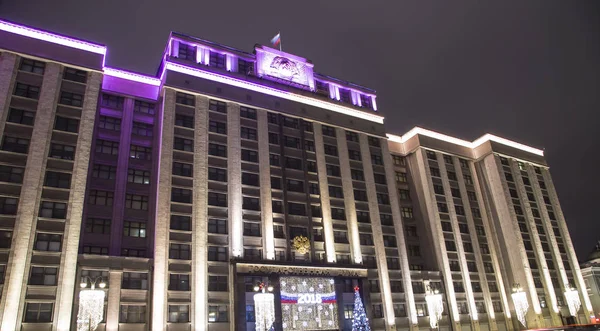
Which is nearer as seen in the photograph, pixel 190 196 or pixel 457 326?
pixel 190 196

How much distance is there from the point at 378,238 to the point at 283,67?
83.3 feet

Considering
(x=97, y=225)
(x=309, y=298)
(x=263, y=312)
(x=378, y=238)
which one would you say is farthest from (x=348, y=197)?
(x=97, y=225)

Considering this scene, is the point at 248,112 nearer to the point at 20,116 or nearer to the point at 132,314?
the point at 20,116

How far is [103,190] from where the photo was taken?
149 feet

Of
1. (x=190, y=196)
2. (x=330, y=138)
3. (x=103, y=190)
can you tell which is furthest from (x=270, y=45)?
(x=103, y=190)

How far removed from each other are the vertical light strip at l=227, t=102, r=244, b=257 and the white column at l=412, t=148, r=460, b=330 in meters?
29.0

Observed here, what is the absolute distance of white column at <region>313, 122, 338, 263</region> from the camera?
52438mm

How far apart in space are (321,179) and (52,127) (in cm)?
2958

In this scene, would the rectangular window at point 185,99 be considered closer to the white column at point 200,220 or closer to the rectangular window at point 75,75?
the white column at point 200,220

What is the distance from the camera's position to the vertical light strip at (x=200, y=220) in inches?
1674

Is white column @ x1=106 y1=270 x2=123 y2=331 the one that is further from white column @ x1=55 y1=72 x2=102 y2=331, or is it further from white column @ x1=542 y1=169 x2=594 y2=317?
white column @ x1=542 y1=169 x2=594 y2=317

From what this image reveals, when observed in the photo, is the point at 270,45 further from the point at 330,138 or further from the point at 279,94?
the point at 330,138

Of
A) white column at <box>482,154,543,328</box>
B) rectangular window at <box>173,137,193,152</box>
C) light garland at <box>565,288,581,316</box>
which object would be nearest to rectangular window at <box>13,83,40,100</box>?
rectangular window at <box>173,137,193,152</box>

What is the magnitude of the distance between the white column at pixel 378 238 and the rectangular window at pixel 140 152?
89.9ft
